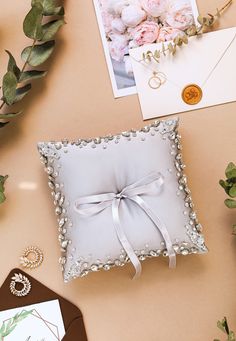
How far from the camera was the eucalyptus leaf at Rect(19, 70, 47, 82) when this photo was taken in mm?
1150

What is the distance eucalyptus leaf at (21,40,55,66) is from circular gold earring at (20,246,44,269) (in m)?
0.42

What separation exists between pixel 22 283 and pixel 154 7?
694mm

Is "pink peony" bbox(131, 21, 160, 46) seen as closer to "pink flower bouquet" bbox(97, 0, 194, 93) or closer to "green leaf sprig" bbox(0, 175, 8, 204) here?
"pink flower bouquet" bbox(97, 0, 194, 93)

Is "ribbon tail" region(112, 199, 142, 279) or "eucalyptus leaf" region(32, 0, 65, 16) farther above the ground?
"eucalyptus leaf" region(32, 0, 65, 16)

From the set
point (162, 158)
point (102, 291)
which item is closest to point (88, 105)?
point (162, 158)

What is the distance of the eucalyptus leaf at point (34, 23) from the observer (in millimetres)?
1089

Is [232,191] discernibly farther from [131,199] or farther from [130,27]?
[130,27]

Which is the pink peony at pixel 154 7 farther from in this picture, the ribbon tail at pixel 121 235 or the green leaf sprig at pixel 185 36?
the ribbon tail at pixel 121 235

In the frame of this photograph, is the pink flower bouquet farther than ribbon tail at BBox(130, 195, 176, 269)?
Yes

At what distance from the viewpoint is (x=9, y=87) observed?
112 cm

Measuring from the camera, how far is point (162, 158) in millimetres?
1100

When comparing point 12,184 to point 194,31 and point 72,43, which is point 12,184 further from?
point 194,31

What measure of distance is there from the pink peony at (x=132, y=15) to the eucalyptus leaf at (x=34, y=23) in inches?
7.5

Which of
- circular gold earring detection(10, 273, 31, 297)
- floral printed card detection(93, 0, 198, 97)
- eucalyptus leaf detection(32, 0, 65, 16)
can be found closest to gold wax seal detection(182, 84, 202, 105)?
floral printed card detection(93, 0, 198, 97)
